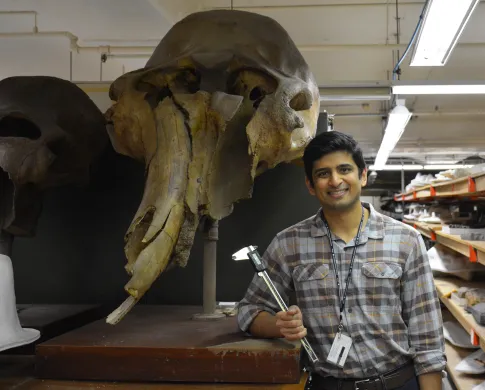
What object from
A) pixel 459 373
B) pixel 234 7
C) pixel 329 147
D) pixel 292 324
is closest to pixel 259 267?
pixel 292 324

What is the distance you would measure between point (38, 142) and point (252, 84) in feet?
2.71

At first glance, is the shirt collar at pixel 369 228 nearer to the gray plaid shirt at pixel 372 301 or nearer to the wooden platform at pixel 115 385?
the gray plaid shirt at pixel 372 301

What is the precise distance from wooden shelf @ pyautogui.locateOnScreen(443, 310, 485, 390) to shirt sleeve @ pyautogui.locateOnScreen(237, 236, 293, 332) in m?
2.12

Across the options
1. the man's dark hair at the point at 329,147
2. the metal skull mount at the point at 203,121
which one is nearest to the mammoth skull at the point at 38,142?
the metal skull mount at the point at 203,121

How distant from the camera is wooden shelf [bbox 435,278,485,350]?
10.2 ft

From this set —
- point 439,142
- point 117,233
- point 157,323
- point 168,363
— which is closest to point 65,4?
point 117,233

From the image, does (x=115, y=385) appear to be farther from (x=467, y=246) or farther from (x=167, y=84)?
(x=467, y=246)

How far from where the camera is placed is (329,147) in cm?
177

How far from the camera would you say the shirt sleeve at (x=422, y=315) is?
5.63 feet

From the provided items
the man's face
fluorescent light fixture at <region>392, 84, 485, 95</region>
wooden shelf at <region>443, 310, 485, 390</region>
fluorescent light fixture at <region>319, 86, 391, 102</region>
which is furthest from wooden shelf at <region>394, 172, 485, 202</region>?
the man's face

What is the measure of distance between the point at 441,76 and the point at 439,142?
9.92ft

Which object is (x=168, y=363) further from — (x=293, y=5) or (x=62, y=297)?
(x=293, y=5)

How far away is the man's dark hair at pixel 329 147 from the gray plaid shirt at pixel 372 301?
23cm

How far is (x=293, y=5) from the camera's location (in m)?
4.65
